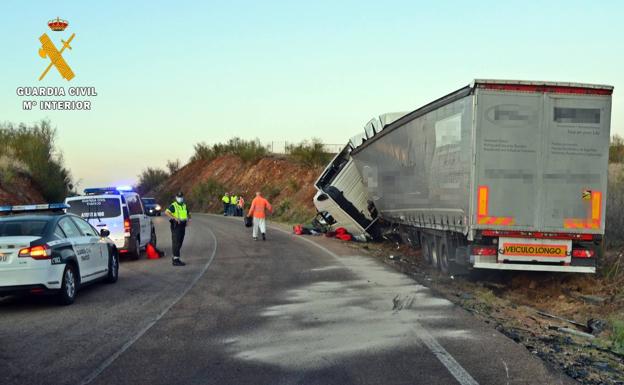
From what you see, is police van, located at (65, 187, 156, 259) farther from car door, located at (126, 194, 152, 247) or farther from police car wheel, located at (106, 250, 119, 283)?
police car wheel, located at (106, 250, 119, 283)

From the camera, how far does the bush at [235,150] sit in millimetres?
72000

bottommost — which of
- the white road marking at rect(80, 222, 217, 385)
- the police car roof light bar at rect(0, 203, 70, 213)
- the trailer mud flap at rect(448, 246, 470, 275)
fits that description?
the white road marking at rect(80, 222, 217, 385)

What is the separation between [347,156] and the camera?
2212 centimetres

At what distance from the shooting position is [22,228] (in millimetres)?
9891

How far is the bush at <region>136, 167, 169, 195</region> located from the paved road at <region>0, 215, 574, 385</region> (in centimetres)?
8376

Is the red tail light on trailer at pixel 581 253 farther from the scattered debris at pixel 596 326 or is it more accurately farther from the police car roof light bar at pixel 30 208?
the police car roof light bar at pixel 30 208

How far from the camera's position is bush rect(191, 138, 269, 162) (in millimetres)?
72000

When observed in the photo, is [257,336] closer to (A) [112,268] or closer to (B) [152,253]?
(A) [112,268]

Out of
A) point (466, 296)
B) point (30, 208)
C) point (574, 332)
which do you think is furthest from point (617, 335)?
point (30, 208)

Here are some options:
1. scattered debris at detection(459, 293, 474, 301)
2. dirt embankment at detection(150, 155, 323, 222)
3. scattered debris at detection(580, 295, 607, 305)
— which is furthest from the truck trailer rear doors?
dirt embankment at detection(150, 155, 323, 222)

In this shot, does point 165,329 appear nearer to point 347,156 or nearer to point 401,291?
point 401,291

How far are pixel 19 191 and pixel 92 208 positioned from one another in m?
18.9

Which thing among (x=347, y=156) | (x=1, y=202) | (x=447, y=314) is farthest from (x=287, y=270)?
(x=1, y=202)

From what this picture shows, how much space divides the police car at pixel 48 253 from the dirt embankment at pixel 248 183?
28.8 meters
